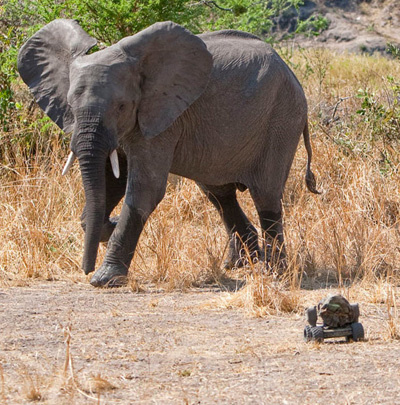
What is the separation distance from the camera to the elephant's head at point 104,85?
6348 millimetres

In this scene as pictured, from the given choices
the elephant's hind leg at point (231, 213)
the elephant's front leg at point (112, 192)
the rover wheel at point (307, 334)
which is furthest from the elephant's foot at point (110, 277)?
the rover wheel at point (307, 334)

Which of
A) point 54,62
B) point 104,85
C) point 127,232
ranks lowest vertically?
point 127,232

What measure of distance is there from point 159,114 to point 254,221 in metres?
2.23

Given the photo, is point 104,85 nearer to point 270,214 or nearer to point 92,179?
point 92,179

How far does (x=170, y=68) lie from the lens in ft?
22.8

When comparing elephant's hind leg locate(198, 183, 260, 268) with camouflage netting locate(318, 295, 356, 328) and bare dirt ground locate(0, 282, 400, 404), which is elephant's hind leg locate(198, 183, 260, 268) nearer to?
bare dirt ground locate(0, 282, 400, 404)

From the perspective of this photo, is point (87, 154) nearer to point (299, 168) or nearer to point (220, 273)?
point (220, 273)

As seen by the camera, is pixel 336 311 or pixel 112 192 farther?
pixel 112 192

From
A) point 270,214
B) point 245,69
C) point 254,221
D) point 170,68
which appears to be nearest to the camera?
point 170,68

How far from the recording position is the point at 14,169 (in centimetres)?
906

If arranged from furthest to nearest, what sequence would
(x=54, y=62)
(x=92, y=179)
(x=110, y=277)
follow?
(x=54, y=62) → (x=110, y=277) → (x=92, y=179)

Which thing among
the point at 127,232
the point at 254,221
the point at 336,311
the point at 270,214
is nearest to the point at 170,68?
the point at 127,232

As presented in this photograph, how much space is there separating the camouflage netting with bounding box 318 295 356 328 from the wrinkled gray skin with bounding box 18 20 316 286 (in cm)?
197

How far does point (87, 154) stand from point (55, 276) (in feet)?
4.20
